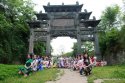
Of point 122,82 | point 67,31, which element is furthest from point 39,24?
point 122,82

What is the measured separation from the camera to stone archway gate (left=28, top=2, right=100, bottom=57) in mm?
34969

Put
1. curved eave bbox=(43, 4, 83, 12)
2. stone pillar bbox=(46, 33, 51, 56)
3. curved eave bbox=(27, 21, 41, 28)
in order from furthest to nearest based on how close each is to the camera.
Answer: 1. curved eave bbox=(43, 4, 83, 12)
2. curved eave bbox=(27, 21, 41, 28)
3. stone pillar bbox=(46, 33, 51, 56)

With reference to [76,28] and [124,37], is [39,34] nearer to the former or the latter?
[76,28]

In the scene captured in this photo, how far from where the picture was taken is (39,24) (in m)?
35.7

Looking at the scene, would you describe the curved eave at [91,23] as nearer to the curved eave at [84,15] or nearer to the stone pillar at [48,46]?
the curved eave at [84,15]

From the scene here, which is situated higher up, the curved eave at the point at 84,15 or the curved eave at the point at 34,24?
the curved eave at the point at 84,15

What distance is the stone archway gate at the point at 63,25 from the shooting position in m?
35.0

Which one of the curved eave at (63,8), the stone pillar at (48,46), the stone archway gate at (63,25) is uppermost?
the curved eave at (63,8)

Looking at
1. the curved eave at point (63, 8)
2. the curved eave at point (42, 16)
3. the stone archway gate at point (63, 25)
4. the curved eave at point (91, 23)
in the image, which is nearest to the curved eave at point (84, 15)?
the stone archway gate at point (63, 25)

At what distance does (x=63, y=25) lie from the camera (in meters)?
35.9

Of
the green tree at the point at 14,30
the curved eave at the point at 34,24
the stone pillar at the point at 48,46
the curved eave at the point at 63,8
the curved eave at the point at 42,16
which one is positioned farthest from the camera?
the curved eave at the point at 63,8

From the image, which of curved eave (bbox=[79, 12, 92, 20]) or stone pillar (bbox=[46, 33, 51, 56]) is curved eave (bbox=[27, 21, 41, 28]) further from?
curved eave (bbox=[79, 12, 92, 20])

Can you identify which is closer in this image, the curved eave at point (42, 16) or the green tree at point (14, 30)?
the green tree at point (14, 30)

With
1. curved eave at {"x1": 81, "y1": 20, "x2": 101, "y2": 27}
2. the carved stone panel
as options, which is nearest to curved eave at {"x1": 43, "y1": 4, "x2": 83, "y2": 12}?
the carved stone panel
